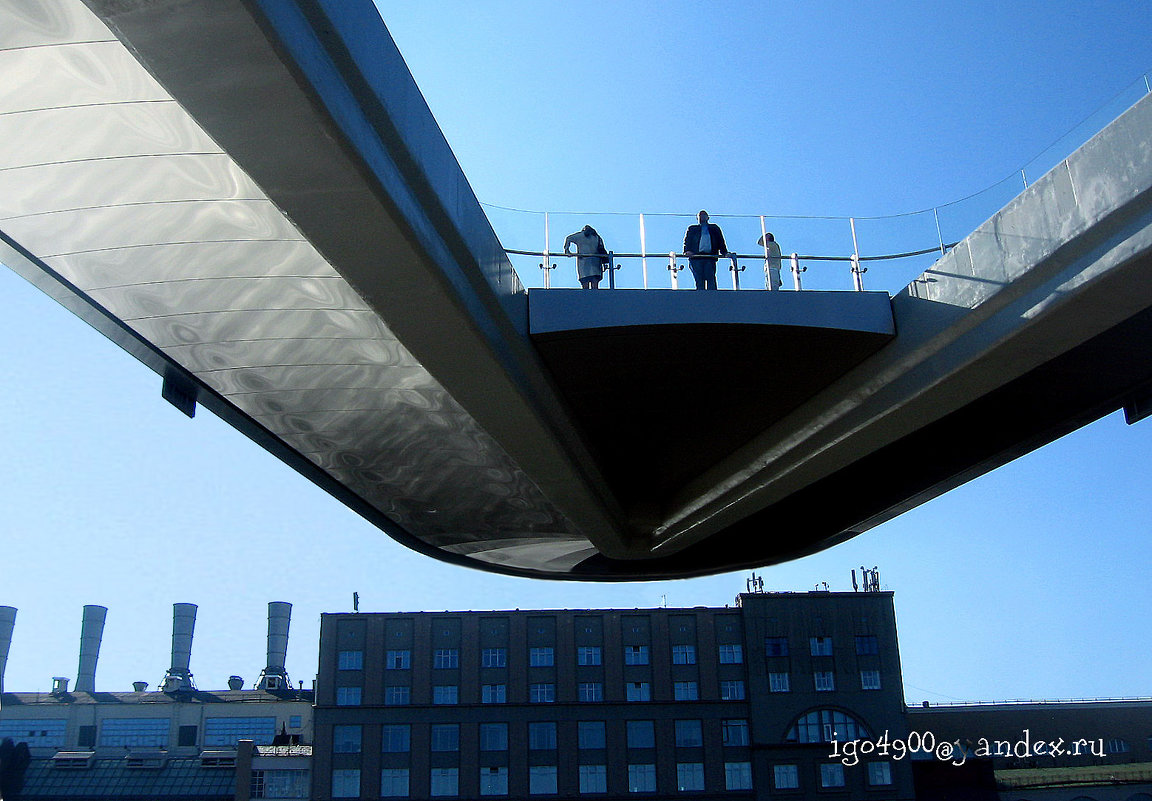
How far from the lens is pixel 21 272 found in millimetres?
10656

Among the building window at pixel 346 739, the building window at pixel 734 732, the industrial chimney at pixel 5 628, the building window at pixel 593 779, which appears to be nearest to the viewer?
the building window at pixel 593 779

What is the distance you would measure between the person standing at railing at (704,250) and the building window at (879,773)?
5572cm

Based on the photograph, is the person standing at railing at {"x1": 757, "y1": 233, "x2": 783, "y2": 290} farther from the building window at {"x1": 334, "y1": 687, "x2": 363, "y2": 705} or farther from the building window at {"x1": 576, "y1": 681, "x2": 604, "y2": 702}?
the building window at {"x1": 334, "y1": 687, "x2": 363, "y2": 705}

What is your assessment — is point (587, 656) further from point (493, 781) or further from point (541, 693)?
point (493, 781)

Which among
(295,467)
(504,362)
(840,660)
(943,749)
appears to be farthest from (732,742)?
(504,362)

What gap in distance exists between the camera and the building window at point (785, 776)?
200 ft

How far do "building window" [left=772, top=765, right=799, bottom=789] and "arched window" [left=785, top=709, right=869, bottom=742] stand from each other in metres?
1.68

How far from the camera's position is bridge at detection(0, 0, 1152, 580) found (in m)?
7.41

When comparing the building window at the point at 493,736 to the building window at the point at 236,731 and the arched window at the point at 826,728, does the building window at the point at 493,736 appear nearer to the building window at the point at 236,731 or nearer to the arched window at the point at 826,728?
the building window at the point at 236,731

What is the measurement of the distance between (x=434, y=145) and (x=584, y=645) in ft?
190

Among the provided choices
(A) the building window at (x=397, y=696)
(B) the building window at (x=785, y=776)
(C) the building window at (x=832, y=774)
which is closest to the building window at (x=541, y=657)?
→ (A) the building window at (x=397, y=696)

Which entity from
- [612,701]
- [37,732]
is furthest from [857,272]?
[37,732]

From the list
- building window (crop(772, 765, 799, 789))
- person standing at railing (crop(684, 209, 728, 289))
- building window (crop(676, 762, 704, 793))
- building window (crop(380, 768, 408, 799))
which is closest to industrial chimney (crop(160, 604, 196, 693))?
building window (crop(380, 768, 408, 799))

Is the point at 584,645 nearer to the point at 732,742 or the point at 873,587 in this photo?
the point at 732,742
